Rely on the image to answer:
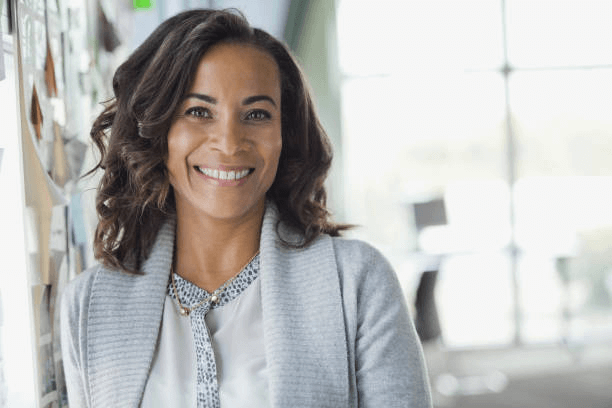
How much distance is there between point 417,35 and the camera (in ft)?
19.9

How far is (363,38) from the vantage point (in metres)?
5.98

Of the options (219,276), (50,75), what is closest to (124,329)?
(219,276)

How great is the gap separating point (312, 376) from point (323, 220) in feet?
1.16

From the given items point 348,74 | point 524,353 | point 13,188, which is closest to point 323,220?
point 13,188

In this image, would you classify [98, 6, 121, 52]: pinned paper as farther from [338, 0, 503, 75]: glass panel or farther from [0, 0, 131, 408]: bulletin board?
[338, 0, 503, 75]: glass panel

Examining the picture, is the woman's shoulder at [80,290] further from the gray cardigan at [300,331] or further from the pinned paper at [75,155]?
the pinned paper at [75,155]

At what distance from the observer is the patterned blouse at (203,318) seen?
52.6 inches

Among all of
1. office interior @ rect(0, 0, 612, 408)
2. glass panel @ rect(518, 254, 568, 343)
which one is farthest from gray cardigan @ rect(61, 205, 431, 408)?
glass panel @ rect(518, 254, 568, 343)

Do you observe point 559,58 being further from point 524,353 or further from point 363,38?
point 524,353

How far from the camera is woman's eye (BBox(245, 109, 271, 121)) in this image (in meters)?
1.43

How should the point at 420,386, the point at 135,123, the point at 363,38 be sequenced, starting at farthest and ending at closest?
the point at 363,38, the point at 135,123, the point at 420,386

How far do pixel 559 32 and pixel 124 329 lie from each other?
5724 mm

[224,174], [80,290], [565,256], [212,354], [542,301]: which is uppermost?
[224,174]

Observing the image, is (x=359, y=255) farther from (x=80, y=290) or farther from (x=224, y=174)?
(x=80, y=290)
